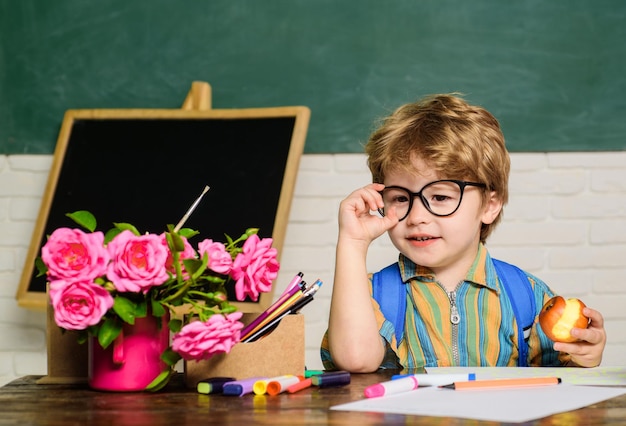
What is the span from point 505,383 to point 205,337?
366mm

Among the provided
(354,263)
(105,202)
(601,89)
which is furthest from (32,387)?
(601,89)

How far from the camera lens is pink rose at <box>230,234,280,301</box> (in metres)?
1.11

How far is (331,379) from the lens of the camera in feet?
3.63

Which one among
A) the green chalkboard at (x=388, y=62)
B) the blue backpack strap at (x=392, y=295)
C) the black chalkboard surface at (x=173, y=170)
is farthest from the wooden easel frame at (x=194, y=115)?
the blue backpack strap at (x=392, y=295)

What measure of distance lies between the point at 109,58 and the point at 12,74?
31cm

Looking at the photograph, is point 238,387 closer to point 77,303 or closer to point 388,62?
point 77,303

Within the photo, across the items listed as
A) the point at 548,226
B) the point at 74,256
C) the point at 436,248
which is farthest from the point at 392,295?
the point at 548,226

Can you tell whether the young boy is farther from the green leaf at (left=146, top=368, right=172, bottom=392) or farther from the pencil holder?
the green leaf at (left=146, top=368, right=172, bottom=392)

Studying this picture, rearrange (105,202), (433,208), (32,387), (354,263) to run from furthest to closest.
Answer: (105,202), (433,208), (354,263), (32,387)

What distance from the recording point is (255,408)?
959 mm

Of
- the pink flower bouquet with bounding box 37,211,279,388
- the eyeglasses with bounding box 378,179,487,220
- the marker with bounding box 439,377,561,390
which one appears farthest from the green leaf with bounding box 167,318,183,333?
the eyeglasses with bounding box 378,179,487,220

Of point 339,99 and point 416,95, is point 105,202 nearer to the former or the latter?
point 339,99

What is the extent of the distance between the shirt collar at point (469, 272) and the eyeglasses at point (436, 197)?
0.40 feet

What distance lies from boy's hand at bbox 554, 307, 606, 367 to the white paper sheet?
161 mm
